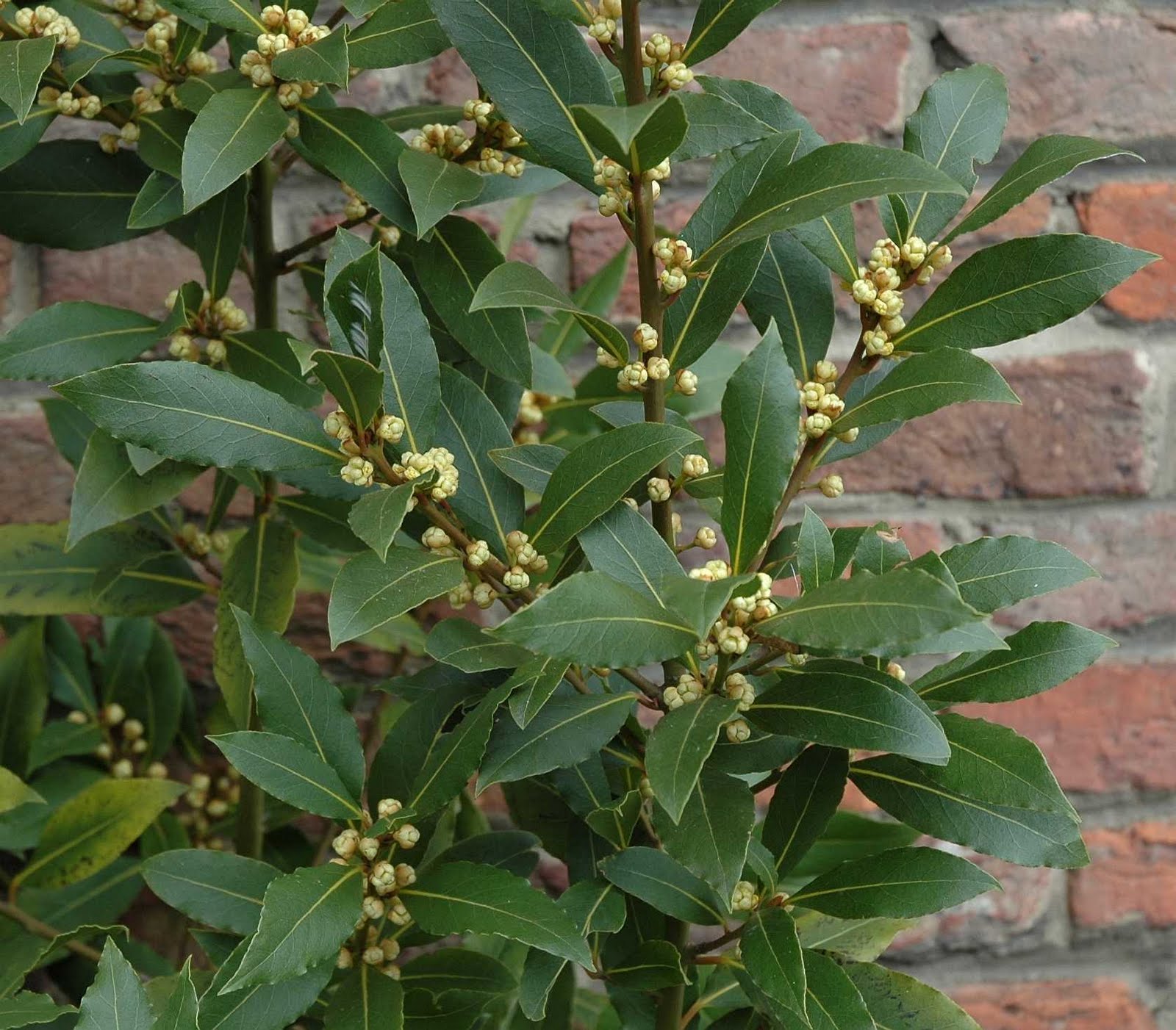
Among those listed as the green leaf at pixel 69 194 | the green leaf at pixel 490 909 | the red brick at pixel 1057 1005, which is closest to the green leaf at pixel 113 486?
the green leaf at pixel 69 194

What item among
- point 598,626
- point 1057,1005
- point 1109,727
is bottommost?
point 1057,1005

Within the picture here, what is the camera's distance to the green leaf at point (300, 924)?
0.46 m

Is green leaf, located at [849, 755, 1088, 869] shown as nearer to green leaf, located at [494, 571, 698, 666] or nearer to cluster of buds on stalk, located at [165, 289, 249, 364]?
green leaf, located at [494, 571, 698, 666]

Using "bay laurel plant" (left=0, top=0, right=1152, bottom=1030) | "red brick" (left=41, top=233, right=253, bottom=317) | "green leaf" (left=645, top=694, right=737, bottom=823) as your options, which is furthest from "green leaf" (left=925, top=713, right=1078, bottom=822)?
"red brick" (left=41, top=233, right=253, bottom=317)

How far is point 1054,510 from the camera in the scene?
1014 millimetres

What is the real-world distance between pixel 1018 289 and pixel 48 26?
44 centimetres

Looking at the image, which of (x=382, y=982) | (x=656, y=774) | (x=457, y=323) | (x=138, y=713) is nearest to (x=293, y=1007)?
(x=382, y=982)

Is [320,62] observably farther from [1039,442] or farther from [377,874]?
[1039,442]

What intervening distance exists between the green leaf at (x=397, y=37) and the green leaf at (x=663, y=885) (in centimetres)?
36

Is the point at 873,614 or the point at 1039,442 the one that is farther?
the point at 1039,442

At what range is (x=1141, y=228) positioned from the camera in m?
0.99

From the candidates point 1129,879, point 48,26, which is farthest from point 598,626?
point 1129,879

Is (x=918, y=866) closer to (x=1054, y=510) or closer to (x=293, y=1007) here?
(x=293, y=1007)

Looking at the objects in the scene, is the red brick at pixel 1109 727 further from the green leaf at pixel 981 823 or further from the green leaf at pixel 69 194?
the green leaf at pixel 69 194
